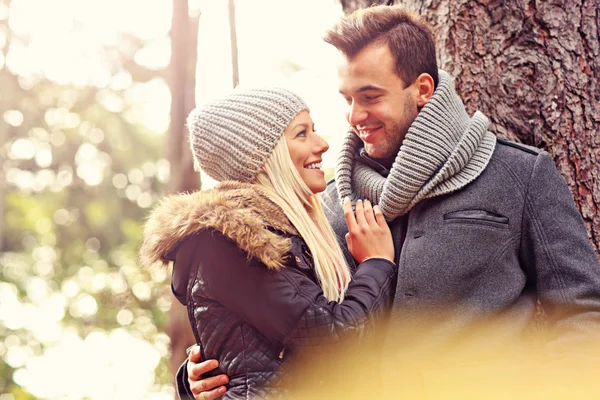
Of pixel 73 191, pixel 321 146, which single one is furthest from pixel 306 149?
pixel 73 191

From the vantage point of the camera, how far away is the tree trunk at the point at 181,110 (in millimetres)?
6922

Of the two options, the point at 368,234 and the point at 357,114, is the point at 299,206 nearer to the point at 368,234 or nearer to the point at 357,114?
the point at 368,234

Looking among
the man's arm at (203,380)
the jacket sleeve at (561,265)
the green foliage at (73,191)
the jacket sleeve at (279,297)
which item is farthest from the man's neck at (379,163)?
the green foliage at (73,191)

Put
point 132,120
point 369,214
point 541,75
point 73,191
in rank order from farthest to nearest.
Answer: point 132,120 < point 73,191 < point 541,75 < point 369,214

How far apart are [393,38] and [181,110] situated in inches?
180

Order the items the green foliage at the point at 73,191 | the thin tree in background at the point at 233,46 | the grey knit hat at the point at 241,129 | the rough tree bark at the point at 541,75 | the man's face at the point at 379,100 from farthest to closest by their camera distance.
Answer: the green foliage at the point at 73,191
the thin tree in background at the point at 233,46
the rough tree bark at the point at 541,75
the man's face at the point at 379,100
the grey knit hat at the point at 241,129

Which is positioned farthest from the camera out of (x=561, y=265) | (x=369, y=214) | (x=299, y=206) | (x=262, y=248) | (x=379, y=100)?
(x=379, y=100)

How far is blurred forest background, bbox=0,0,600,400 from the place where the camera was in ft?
10.2

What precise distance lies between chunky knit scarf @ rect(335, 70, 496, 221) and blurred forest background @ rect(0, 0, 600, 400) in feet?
1.24

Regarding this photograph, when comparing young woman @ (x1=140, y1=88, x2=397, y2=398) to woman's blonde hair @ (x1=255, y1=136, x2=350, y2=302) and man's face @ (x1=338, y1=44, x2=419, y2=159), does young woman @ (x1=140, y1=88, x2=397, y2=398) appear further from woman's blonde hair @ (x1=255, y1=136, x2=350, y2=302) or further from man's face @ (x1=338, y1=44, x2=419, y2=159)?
man's face @ (x1=338, y1=44, x2=419, y2=159)

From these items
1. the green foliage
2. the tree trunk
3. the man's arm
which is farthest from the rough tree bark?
the green foliage

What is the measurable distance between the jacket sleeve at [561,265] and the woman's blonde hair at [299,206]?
0.66m

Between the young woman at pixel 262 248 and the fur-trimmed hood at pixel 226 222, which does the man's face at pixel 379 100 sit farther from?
the fur-trimmed hood at pixel 226 222

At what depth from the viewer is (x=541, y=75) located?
121 inches
